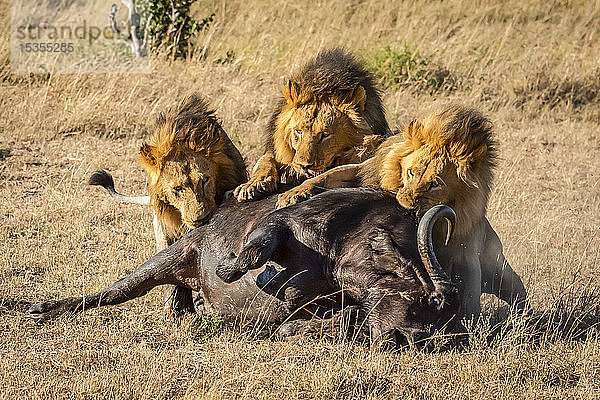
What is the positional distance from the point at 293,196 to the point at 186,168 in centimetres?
60

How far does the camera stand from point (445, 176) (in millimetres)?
4398

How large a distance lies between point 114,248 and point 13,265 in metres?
0.78

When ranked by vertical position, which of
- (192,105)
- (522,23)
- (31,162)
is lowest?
(31,162)

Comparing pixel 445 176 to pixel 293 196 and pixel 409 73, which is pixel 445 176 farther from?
pixel 409 73

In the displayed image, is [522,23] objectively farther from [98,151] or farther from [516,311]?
[516,311]

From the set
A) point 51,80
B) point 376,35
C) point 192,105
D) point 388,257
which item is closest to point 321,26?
point 376,35

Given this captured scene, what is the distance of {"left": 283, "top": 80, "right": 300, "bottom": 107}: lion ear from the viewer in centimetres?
506

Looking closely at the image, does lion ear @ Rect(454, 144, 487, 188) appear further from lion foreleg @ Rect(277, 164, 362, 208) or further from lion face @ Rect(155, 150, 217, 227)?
lion face @ Rect(155, 150, 217, 227)

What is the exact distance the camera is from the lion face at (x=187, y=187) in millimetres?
4621

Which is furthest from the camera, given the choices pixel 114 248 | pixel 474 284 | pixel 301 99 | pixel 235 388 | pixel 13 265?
pixel 114 248

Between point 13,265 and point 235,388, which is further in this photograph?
point 13,265

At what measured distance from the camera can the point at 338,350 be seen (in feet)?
13.4

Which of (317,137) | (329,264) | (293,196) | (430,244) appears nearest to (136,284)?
A: (293,196)

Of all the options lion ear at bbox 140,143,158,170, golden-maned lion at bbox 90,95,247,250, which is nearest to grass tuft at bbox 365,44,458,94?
golden-maned lion at bbox 90,95,247,250
